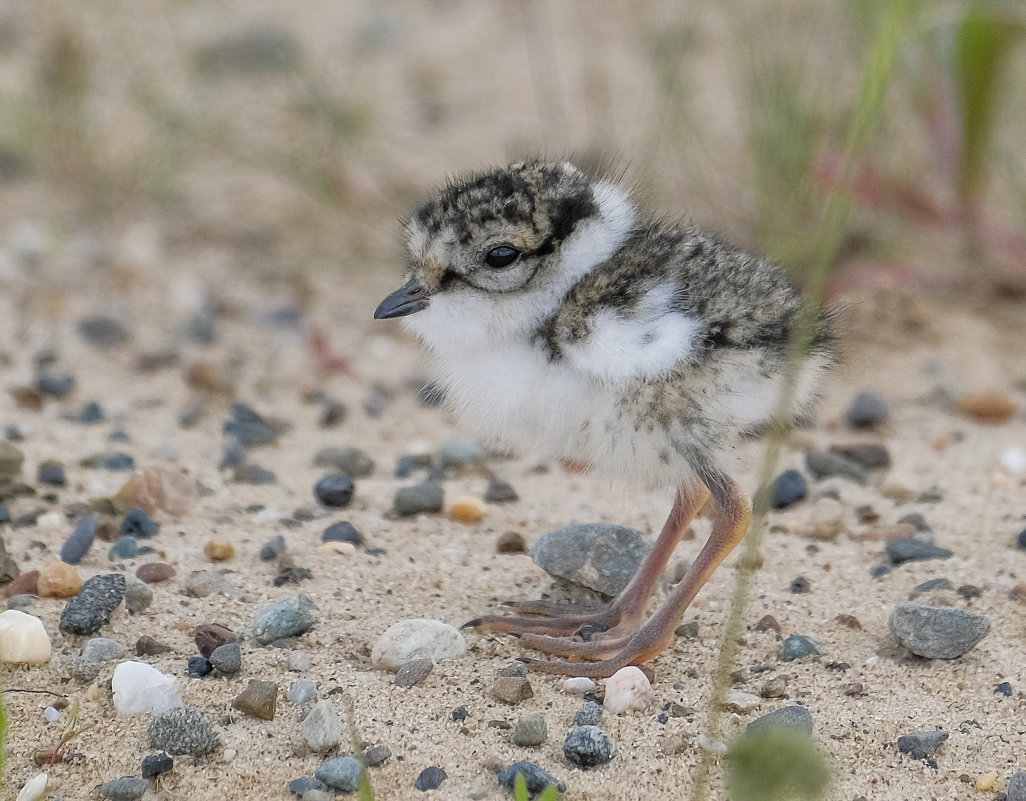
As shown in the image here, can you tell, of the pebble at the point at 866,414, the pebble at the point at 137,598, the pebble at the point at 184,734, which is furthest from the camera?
the pebble at the point at 866,414

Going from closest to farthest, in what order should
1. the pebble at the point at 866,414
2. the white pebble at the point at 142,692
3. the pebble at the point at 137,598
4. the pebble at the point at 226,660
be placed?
the white pebble at the point at 142,692
the pebble at the point at 226,660
the pebble at the point at 137,598
the pebble at the point at 866,414

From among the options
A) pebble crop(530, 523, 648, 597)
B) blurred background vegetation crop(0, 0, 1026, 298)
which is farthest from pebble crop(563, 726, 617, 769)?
blurred background vegetation crop(0, 0, 1026, 298)

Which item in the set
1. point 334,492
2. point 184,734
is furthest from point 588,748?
point 334,492

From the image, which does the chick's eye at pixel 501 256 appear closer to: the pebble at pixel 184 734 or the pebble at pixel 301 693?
the pebble at pixel 301 693

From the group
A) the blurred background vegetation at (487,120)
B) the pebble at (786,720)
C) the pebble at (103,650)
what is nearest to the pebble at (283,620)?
the pebble at (103,650)

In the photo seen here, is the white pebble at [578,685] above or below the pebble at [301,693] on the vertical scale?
below

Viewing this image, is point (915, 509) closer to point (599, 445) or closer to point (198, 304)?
point (599, 445)

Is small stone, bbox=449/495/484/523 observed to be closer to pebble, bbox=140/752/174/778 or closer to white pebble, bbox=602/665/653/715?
white pebble, bbox=602/665/653/715

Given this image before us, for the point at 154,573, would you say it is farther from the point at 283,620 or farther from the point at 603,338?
the point at 603,338
